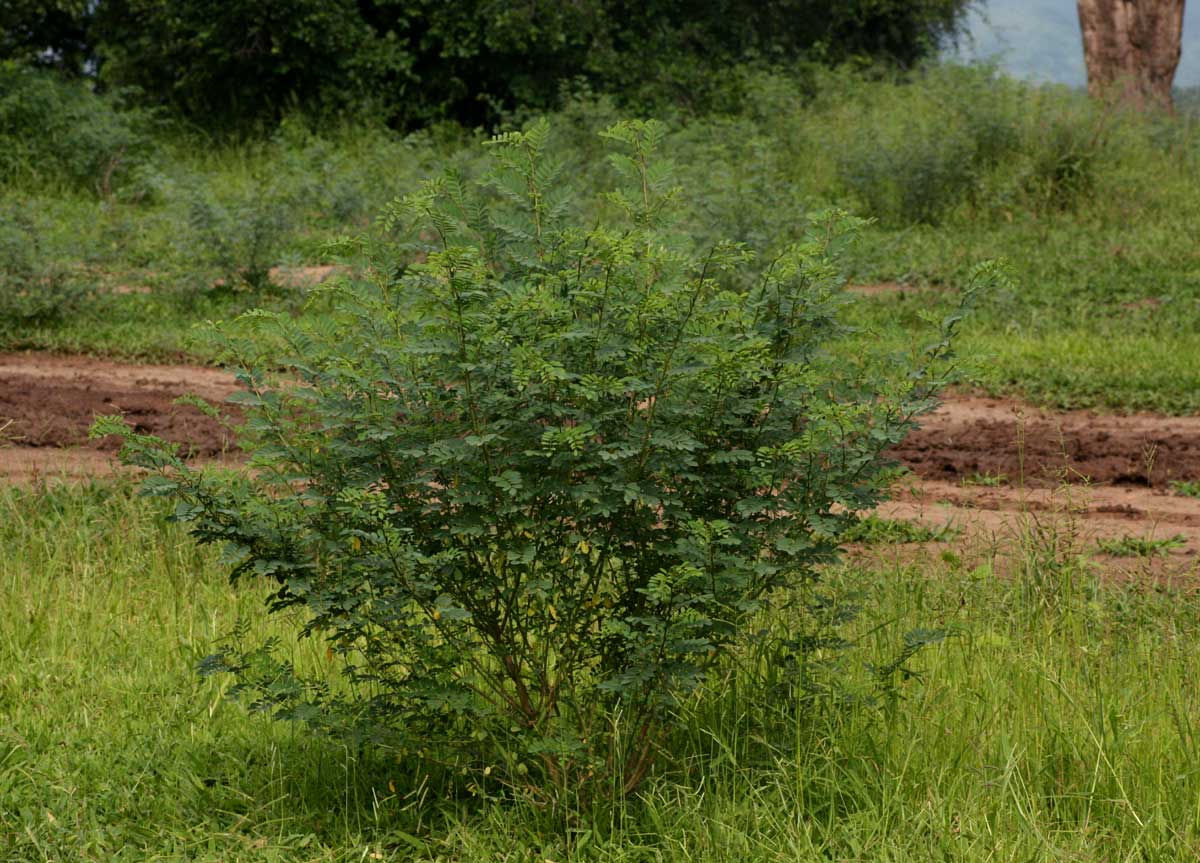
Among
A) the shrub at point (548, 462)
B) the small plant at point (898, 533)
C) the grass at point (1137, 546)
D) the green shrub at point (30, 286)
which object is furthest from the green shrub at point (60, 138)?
the shrub at point (548, 462)

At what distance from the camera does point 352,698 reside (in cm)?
402

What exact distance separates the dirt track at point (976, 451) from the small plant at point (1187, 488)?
6 cm

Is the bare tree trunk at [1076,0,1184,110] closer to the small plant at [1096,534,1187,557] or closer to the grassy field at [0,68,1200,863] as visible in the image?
the grassy field at [0,68,1200,863]

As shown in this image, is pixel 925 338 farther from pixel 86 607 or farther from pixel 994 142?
pixel 994 142

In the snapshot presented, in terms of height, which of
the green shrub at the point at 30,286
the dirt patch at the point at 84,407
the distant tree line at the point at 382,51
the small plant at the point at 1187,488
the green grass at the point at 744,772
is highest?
the distant tree line at the point at 382,51

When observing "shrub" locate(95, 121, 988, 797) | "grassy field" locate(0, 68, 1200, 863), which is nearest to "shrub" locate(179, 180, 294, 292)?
"grassy field" locate(0, 68, 1200, 863)

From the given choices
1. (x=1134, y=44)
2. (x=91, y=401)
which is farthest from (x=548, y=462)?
(x=1134, y=44)

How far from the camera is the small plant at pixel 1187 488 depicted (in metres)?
6.79

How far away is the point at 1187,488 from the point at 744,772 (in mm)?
4301

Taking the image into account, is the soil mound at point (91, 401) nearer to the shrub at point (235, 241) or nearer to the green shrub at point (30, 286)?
the green shrub at point (30, 286)

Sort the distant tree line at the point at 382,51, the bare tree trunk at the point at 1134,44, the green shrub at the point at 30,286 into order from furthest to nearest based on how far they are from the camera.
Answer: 1. the distant tree line at the point at 382,51
2. the bare tree trunk at the point at 1134,44
3. the green shrub at the point at 30,286

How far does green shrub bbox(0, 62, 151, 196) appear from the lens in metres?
16.1

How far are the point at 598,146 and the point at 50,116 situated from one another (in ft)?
22.0

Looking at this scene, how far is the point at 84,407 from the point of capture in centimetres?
806
